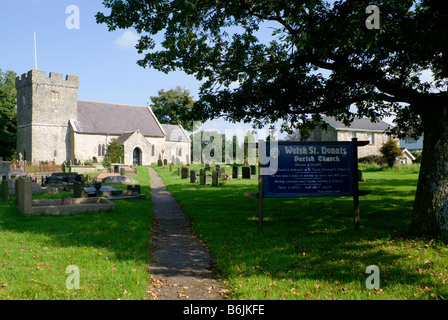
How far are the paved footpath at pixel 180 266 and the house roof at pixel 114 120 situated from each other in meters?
44.6

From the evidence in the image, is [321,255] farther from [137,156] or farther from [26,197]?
[137,156]

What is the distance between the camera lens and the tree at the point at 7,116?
5272cm

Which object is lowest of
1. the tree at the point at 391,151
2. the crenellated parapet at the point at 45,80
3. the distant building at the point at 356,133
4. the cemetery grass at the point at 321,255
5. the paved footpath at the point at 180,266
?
the paved footpath at the point at 180,266

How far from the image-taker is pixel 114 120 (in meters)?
53.7

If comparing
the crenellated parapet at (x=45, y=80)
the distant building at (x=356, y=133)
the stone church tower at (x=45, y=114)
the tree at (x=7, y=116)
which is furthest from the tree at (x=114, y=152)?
the distant building at (x=356, y=133)

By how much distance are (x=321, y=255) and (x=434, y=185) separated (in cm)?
310

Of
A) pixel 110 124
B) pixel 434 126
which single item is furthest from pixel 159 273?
pixel 110 124

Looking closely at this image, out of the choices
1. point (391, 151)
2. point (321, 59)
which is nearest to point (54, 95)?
point (391, 151)

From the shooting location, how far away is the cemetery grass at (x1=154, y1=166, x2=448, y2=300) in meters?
4.84

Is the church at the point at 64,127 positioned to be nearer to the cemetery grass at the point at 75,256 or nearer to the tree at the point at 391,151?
the tree at the point at 391,151

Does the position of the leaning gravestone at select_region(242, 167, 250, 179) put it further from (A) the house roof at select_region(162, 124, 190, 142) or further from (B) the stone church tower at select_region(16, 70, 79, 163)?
(A) the house roof at select_region(162, 124, 190, 142)

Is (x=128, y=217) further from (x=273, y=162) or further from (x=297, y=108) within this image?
(x=297, y=108)

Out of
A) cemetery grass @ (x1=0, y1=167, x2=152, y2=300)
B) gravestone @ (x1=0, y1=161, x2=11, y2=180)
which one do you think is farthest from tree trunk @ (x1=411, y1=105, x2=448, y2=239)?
gravestone @ (x1=0, y1=161, x2=11, y2=180)

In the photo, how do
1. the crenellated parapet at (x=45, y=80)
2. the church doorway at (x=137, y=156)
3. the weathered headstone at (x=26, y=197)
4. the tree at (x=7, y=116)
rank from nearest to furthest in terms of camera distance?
the weathered headstone at (x=26, y=197), the crenellated parapet at (x=45, y=80), the church doorway at (x=137, y=156), the tree at (x=7, y=116)
